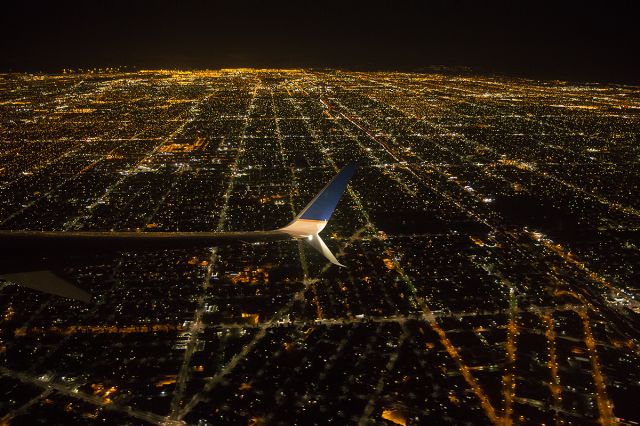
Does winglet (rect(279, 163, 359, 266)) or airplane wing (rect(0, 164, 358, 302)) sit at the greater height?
winglet (rect(279, 163, 359, 266))

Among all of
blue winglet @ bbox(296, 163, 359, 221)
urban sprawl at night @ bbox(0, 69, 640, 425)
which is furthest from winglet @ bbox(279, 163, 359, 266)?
urban sprawl at night @ bbox(0, 69, 640, 425)

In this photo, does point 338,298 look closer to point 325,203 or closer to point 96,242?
point 325,203

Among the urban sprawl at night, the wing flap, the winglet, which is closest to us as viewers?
the wing flap

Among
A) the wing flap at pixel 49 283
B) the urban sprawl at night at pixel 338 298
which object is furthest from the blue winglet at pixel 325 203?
the wing flap at pixel 49 283

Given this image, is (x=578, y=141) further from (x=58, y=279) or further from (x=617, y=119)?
(x=58, y=279)

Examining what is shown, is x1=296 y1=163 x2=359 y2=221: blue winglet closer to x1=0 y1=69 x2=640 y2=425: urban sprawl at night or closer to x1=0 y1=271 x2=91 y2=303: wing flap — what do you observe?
x1=0 y1=69 x2=640 y2=425: urban sprawl at night

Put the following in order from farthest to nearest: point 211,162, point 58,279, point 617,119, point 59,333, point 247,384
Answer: point 617,119 → point 211,162 → point 59,333 → point 247,384 → point 58,279

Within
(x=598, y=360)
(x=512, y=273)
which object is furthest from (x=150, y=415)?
(x=512, y=273)

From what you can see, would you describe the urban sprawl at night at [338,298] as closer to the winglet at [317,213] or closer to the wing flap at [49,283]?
the wing flap at [49,283]

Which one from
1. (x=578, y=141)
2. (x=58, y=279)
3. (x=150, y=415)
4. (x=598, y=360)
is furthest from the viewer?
(x=578, y=141)

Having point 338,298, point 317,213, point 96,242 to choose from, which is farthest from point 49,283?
point 338,298

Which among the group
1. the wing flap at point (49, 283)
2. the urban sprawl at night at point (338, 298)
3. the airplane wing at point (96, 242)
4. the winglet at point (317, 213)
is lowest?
the urban sprawl at night at point (338, 298)
